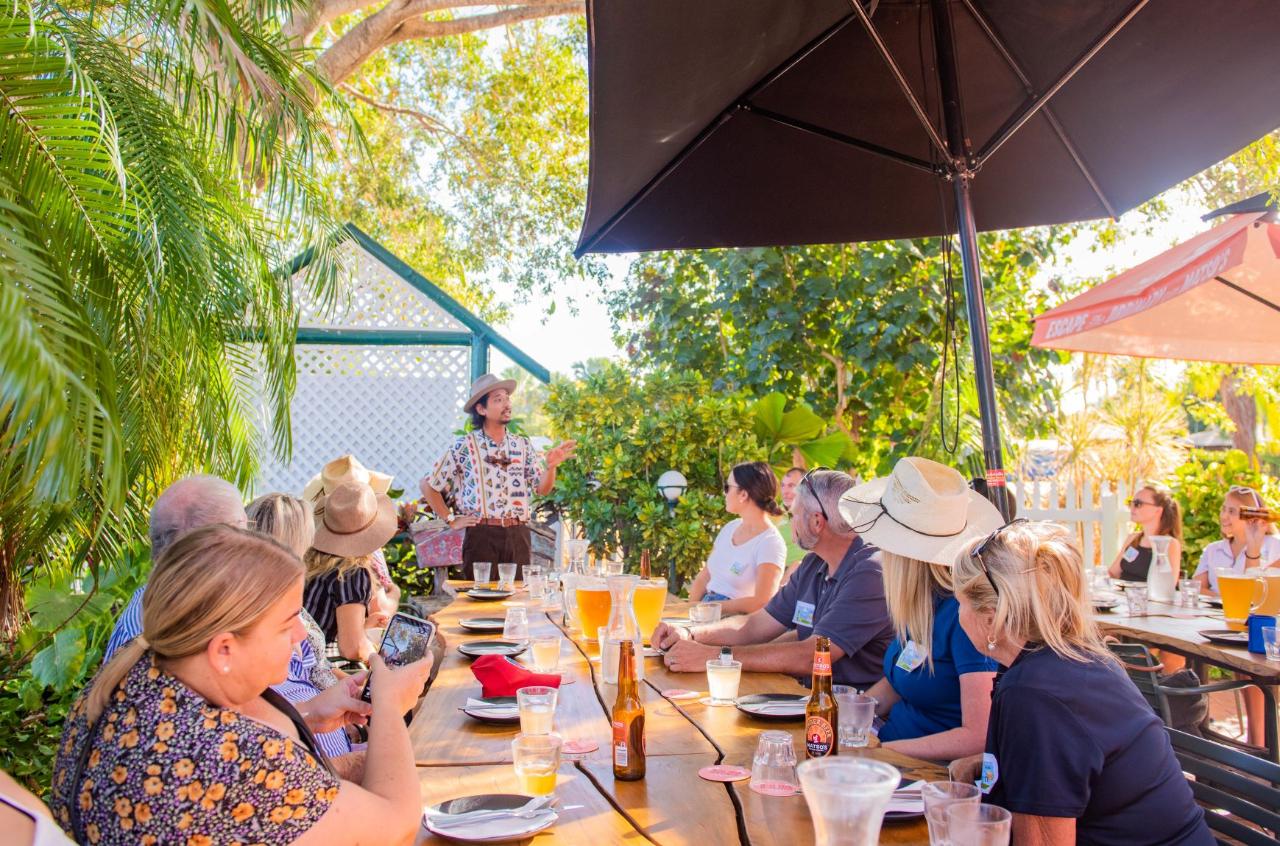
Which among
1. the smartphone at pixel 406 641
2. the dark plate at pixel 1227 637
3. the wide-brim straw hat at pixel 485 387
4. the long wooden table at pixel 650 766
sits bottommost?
the long wooden table at pixel 650 766

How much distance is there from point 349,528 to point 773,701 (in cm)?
205

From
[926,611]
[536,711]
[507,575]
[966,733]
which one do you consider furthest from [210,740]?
[507,575]

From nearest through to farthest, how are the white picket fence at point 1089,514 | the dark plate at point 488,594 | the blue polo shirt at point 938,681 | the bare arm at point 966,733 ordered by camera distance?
the bare arm at point 966,733 → the blue polo shirt at point 938,681 → the dark plate at point 488,594 → the white picket fence at point 1089,514

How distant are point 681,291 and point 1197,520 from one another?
206 inches

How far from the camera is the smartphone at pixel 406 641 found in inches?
80.3

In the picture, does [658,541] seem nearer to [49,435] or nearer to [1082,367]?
[49,435]

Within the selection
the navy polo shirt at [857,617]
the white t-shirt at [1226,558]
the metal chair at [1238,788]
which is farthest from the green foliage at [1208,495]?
the metal chair at [1238,788]

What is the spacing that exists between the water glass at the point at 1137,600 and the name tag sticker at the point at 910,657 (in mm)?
2418

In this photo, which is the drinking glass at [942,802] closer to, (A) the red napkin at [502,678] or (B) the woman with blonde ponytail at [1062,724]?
(B) the woman with blonde ponytail at [1062,724]

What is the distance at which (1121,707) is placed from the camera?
73.4 inches

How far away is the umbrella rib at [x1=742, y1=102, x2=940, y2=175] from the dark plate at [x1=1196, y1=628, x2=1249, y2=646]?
2149mm

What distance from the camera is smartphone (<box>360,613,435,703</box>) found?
2.04 metres

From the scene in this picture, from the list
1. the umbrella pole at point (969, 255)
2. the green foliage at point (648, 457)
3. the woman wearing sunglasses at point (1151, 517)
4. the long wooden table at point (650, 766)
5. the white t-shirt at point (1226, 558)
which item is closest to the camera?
the long wooden table at point (650, 766)

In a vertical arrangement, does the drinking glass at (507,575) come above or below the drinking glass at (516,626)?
above
